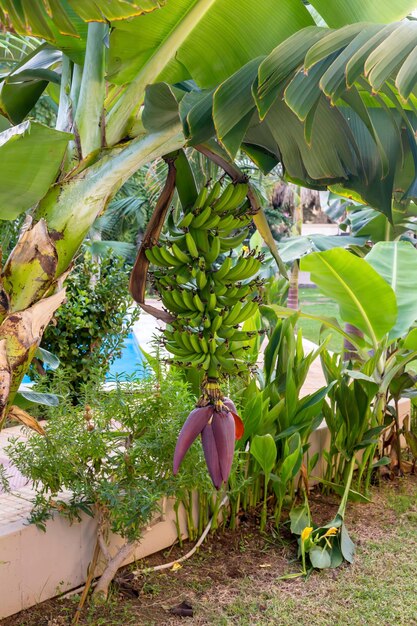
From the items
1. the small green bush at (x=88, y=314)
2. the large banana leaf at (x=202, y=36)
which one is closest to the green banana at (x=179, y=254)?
the large banana leaf at (x=202, y=36)

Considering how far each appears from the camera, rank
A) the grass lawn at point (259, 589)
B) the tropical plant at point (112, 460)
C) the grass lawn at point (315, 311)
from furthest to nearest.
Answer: the grass lawn at point (315, 311) < the grass lawn at point (259, 589) < the tropical plant at point (112, 460)

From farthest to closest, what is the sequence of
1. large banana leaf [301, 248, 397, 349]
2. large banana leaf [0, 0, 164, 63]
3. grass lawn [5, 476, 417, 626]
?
1. large banana leaf [301, 248, 397, 349]
2. grass lawn [5, 476, 417, 626]
3. large banana leaf [0, 0, 164, 63]

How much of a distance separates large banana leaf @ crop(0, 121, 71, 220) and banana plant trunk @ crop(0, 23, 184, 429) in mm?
51

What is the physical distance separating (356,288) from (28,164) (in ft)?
7.47

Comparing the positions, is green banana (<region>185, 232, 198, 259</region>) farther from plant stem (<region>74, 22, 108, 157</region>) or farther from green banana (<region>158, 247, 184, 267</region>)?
plant stem (<region>74, 22, 108, 157</region>)

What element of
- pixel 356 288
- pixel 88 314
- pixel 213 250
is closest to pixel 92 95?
pixel 213 250

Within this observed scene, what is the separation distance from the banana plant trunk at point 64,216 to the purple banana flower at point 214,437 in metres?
0.44

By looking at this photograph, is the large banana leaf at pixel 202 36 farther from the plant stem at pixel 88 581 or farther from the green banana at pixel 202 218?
the plant stem at pixel 88 581

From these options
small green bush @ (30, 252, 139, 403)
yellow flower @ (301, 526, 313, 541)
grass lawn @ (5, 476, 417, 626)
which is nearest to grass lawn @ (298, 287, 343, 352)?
small green bush @ (30, 252, 139, 403)

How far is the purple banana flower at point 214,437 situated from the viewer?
154 centimetres

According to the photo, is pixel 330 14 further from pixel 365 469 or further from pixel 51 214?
pixel 365 469

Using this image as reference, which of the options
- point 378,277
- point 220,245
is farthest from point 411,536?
point 220,245

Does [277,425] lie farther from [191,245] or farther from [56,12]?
[56,12]

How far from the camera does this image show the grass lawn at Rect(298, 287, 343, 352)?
13.2 meters
